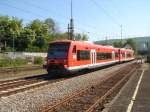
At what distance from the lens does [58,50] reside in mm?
29188

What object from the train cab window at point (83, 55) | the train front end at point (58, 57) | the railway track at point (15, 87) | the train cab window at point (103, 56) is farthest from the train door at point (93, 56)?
the railway track at point (15, 87)

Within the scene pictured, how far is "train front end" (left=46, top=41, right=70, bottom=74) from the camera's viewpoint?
92.9 feet

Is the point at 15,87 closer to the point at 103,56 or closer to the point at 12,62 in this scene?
the point at 103,56

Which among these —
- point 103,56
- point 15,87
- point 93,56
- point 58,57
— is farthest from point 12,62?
point 15,87

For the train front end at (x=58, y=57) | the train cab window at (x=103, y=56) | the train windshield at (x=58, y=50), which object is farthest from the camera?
the train cab window at (x=103, y=56)

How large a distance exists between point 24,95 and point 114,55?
131 ft

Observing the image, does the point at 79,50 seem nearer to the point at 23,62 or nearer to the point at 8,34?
the point at 23,62

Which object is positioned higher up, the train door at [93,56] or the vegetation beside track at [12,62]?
the train door at [93,56]

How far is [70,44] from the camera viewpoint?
95.1 feet

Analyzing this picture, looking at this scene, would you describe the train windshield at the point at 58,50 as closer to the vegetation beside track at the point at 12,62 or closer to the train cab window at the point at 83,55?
the train cab window at the point at 83,55

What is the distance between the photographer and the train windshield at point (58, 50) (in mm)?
28794

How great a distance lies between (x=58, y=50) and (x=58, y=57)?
2.07 ft

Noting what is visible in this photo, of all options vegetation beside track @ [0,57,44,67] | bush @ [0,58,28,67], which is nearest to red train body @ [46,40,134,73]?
bush @ [0,58,28,67]

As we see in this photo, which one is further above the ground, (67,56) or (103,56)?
(67,56)
